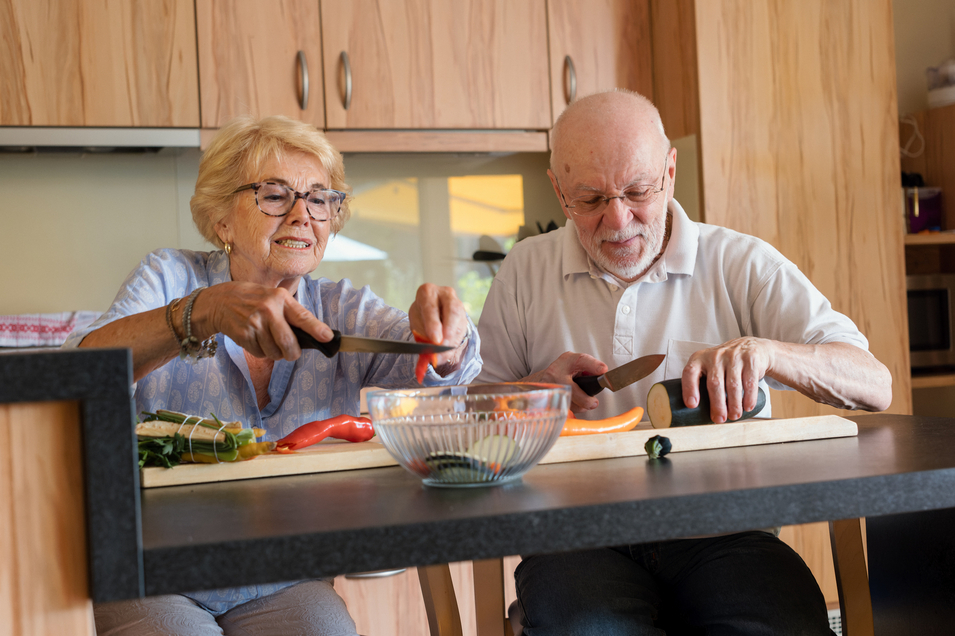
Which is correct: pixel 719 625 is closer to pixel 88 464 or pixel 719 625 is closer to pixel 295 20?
pixel 88 464

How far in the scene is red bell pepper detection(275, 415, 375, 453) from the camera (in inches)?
40.6

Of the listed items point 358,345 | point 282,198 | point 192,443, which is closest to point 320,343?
point 358,345

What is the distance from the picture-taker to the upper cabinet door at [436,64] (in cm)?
252

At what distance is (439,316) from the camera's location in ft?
3.78

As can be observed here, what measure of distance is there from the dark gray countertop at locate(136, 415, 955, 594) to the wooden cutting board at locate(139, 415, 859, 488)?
0.03 m

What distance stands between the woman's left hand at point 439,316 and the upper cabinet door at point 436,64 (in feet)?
4.96

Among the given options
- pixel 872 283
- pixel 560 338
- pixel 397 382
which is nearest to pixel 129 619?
pixel 397 382

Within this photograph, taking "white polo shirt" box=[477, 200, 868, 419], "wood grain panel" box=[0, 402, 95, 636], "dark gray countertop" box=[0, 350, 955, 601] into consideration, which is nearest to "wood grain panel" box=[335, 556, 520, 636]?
"white polo shirt" box=[477, 200, 868, 419]

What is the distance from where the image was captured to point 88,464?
0.61 m

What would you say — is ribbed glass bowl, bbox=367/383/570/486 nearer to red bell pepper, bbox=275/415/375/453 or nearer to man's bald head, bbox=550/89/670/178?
red bell pepper, bbox=275/415/375/453

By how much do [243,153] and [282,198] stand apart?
10cm

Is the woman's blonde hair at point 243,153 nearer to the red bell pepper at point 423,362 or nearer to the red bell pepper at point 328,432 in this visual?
the red bell pepper at point 423,362

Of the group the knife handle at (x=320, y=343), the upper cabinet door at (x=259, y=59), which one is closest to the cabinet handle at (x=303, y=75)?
the upper cabinet door at (x=259, y=59)

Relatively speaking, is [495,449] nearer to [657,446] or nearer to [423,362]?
[657,446]
